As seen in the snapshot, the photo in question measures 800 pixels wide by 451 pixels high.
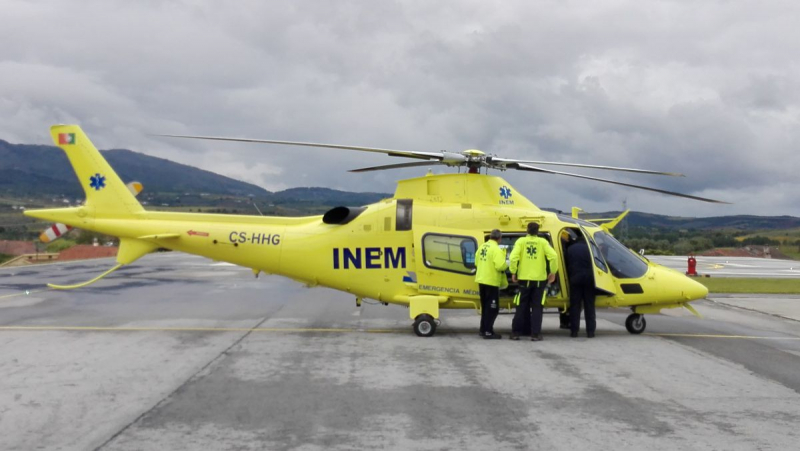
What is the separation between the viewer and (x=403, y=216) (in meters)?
12.2

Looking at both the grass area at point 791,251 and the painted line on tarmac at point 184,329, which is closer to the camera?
the painted line on tarmac at point 184,329

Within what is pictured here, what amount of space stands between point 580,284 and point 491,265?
1.61m

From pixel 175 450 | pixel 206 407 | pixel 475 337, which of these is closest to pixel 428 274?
pixel 475 337

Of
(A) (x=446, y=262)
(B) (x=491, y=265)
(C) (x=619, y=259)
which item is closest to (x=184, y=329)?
(A) (x=446, y=262)

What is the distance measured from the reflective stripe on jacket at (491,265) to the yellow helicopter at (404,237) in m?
0.57

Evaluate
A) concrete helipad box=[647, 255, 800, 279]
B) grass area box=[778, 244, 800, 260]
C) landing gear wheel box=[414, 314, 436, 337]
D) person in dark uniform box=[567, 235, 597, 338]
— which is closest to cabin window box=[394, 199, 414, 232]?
landing gear wheel box=[414, 314, 436, 337]

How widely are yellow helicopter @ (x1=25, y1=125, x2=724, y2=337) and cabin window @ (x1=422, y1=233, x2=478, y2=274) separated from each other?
0.06 ft

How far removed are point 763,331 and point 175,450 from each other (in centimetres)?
1181

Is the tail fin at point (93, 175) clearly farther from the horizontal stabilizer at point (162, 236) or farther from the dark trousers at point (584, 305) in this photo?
the dark trousers at point (584, 305)

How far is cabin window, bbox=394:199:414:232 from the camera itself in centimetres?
1220

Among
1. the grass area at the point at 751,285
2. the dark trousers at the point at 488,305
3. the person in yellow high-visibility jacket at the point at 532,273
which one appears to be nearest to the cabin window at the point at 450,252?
the dark trousers at the point at 488,305

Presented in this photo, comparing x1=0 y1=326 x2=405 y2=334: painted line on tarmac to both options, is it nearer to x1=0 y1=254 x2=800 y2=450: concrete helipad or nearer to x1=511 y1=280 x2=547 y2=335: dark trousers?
x1=0 y1=254 x2=800 y2=450: concrete helipad

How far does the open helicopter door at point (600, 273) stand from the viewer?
1182cm

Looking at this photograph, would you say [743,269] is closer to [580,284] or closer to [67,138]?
[580,284]
